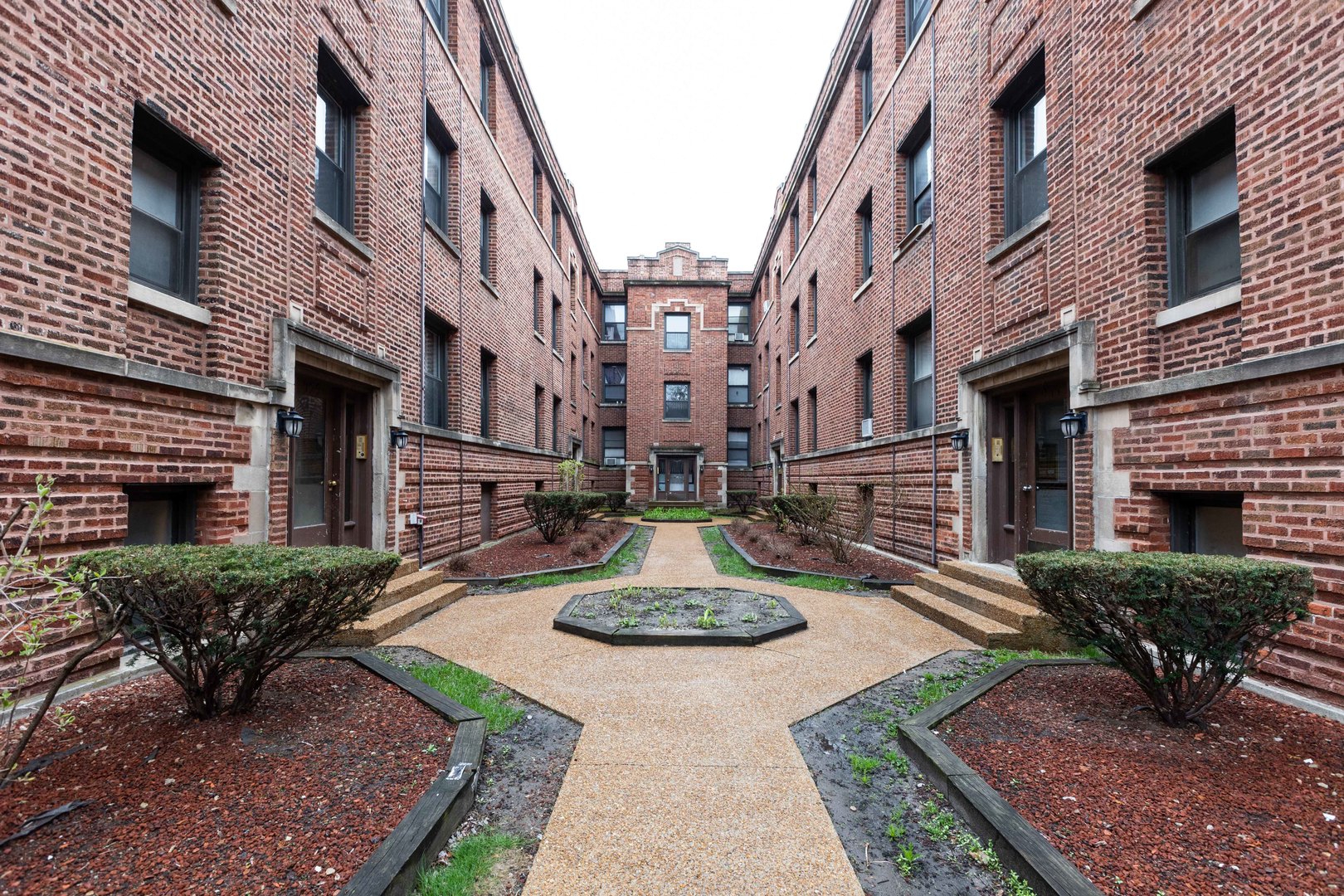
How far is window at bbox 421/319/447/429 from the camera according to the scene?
9000 millimetres

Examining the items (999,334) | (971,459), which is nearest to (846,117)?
(999,334)

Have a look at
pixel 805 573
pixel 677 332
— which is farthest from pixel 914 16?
pixel 677 332

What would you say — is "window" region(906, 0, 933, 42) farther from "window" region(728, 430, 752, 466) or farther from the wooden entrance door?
"window" region(728, 430, 752, 466)

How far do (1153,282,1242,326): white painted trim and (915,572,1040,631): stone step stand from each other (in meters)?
2.69

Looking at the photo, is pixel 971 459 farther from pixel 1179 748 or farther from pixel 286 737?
pixel 286 737

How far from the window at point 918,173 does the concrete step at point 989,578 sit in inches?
219

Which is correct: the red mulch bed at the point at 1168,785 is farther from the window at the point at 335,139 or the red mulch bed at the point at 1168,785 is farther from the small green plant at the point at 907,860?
the window at the point at 335,139

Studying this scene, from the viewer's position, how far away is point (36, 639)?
209cm

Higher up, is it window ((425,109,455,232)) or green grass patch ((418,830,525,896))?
window ((425,109,455,232))

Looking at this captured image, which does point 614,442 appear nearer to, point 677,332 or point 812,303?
A: point 677,332

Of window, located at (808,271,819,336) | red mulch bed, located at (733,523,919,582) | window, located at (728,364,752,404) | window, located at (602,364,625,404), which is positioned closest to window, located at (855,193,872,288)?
window, located at (808,271,819,336)

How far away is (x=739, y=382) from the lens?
88.1ft

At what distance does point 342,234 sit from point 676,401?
19.1m

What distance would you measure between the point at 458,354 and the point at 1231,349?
9668 millimetres
